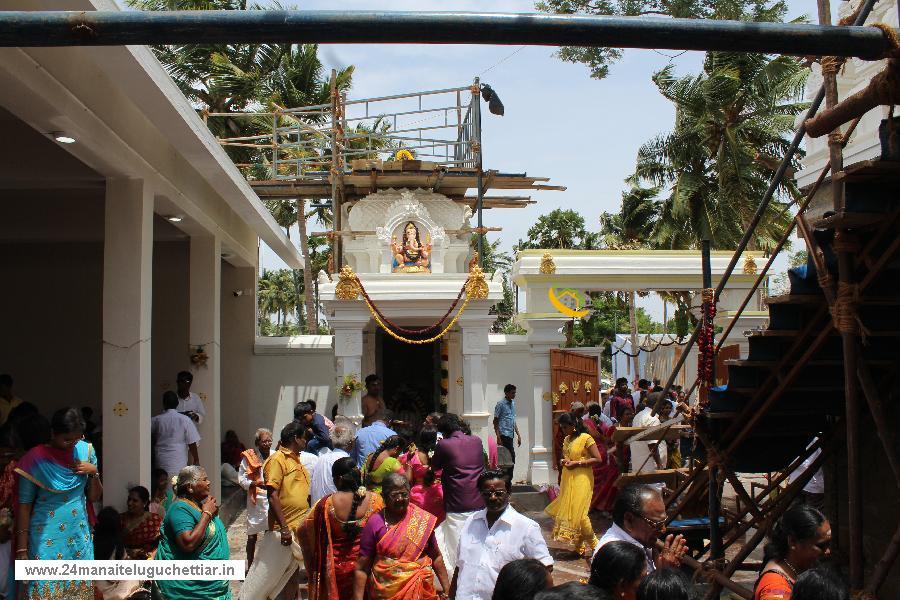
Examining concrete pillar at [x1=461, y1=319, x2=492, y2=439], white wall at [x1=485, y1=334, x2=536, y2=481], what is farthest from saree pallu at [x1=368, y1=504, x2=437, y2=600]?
white wall at [x1=485, y1=334, x2=536, y2=481]

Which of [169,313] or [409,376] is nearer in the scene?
[169,313]

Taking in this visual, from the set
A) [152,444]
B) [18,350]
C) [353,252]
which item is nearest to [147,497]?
[152,444]

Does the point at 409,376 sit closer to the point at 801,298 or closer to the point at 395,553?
the point at 395,553

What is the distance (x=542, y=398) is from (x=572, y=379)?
57 cm

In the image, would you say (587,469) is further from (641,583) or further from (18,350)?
(18,350)

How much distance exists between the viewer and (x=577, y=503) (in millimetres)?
9891

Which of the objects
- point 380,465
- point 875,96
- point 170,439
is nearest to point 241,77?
point 170,439

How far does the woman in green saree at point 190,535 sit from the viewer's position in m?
5.63

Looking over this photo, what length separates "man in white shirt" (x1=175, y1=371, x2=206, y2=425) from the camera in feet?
36.2

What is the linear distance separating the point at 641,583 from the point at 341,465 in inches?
120

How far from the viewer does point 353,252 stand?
59.0 ft

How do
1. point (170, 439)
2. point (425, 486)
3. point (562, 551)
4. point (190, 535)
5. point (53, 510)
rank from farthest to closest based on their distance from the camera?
1. point (562, 551)
2. point (170, 439)
3. point (425, 486)
4. point (53, 510)
5. point (190, 535)

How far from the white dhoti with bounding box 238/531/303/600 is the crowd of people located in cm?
1

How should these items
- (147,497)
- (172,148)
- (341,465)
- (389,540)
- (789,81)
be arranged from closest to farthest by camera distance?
1. (389,540)
2. (341,465)
3. (147,497)
4. (172,148)
5. (789,81)
